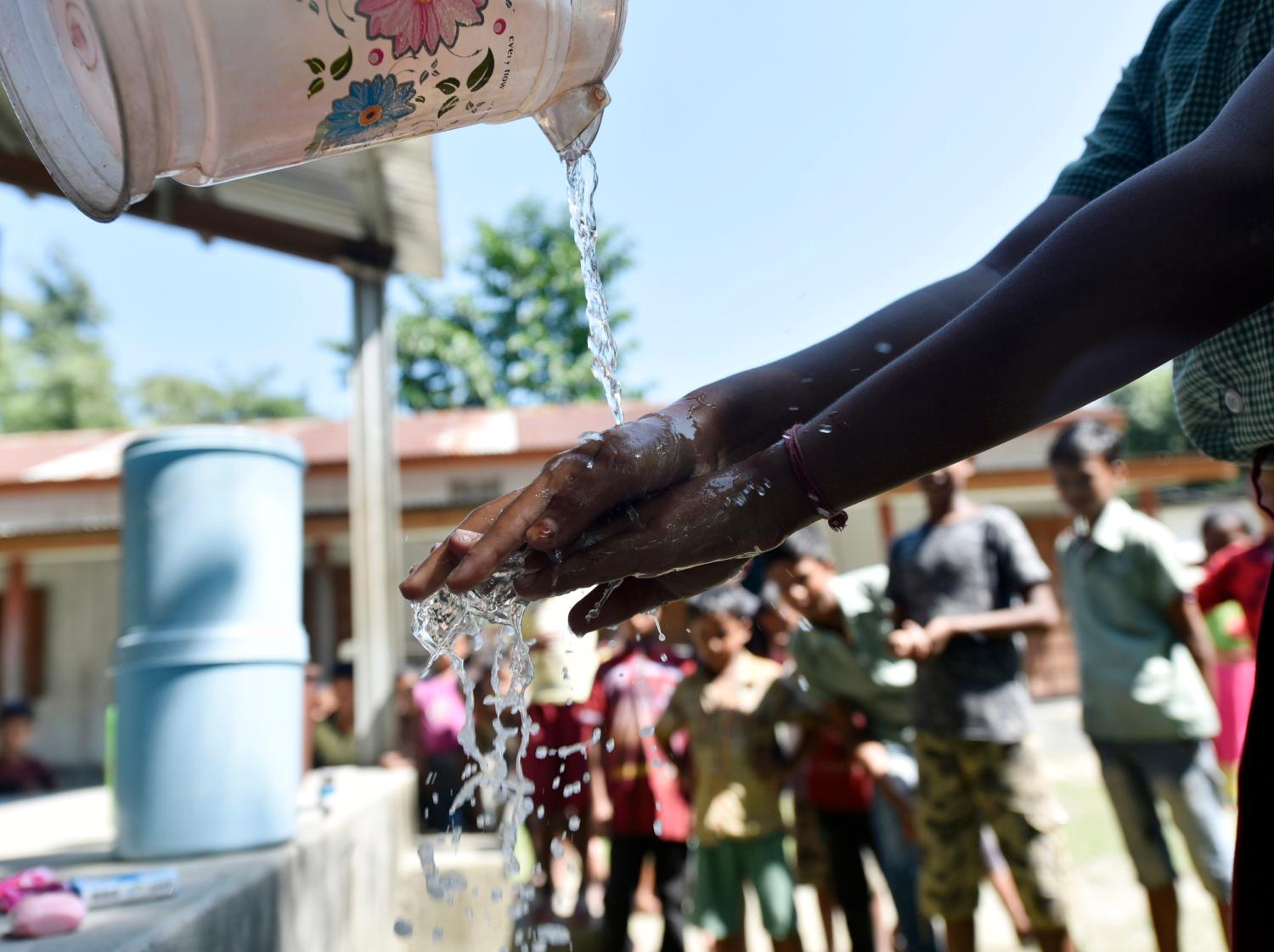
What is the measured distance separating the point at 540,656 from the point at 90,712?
31.7ft

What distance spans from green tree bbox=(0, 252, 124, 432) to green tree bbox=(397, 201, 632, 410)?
1329cm

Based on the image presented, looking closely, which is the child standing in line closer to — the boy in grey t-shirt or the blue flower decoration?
the boy in grey t-shirt

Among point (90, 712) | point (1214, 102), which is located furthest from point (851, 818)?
point (90, 712)

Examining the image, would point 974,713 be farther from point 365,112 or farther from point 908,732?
point 365,112

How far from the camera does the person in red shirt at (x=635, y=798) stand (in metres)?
3.76

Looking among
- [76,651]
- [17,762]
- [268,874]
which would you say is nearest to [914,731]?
[268,874]

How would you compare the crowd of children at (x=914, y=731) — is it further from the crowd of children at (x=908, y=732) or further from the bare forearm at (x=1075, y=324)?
the bare forearm at (x=1075, y=324)

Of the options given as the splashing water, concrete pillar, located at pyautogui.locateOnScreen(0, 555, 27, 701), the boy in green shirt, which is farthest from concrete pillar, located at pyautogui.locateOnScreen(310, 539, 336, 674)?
the splashing water

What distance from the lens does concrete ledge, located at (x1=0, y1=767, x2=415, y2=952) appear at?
1653 mm

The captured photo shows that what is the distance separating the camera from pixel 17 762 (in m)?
6.92

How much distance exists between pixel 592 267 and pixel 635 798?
3.03 m

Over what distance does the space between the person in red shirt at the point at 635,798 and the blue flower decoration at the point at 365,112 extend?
9.20ft

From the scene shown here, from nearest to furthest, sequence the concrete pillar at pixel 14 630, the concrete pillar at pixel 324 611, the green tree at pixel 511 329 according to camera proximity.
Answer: the concrete pillar at pixel 14 630, the concrete pillar at pixel 324 611, the green tree at pixel 511 329

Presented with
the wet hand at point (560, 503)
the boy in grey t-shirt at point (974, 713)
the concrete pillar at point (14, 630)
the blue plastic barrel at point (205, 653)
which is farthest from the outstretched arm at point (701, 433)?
the concrete pillar at point (14, 630)
